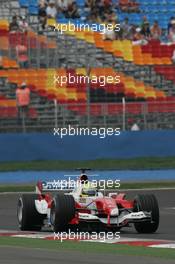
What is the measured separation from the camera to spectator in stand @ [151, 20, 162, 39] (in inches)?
1460

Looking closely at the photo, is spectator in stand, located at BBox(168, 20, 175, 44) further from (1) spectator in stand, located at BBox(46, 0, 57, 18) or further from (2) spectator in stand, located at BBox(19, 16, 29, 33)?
(2) spectator in stand, located at BBox(19, 16, 29, 33)

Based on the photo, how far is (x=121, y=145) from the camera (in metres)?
32.9

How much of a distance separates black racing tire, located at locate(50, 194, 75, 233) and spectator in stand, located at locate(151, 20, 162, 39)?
23141mm

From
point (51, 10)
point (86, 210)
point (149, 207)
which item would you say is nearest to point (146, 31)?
point (51, 10)

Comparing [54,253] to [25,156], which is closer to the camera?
[54,253]

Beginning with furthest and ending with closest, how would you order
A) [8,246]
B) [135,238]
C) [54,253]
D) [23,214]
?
1. [23,214]
2. [135,238]
3. [8,246]
4. [54,253]

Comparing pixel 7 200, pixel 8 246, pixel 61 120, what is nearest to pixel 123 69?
pixel 61 120

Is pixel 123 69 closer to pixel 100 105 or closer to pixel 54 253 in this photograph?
pixel 100 105

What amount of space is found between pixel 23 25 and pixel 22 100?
3.36 meters

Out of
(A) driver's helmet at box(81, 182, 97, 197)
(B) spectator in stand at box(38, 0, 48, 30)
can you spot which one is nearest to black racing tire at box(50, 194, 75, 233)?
(A) driver's helmet at box(81, 182, 97, 197)

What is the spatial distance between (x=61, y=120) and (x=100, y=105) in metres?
1.59

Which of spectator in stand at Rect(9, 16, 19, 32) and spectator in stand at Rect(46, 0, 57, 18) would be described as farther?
spectator in stand at Rect(46, 0, 57, 18)

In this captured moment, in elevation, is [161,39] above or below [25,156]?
above

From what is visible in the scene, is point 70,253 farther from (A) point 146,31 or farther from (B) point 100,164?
(A) point 146,31
